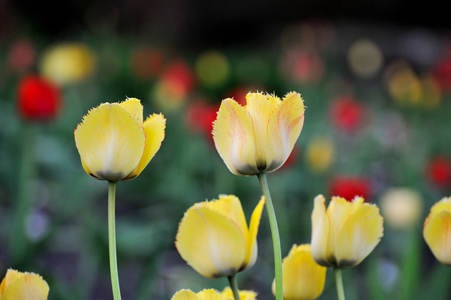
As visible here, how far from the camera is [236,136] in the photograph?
378mm

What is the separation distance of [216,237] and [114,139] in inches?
3.5

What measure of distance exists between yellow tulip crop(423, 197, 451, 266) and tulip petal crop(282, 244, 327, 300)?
0.25 feet

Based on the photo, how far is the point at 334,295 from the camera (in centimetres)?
132

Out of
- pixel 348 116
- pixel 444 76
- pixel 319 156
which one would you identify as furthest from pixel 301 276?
pixel 444 76

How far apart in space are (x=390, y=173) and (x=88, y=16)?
4.01m

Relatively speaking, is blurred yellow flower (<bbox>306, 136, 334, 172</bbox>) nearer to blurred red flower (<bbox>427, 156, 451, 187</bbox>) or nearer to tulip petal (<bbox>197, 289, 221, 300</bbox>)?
blurred red flower (<bbox>427, 156, 451, 187</bbox>)

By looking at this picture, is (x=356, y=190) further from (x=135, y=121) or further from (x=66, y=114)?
(x=66, y=114)

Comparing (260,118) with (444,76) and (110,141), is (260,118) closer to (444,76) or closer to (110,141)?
(110,141)

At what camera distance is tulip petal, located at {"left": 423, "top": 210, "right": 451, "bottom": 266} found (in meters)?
0.37

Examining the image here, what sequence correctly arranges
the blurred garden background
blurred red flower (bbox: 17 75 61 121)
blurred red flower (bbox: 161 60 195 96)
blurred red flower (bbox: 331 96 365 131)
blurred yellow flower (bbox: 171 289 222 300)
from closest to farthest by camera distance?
1. blurred yellow flower (bbox: 171 289 222 300)
2. the blurred garden background
3. blurred red flower (bbox: 17 75 61 121)
4. blurred red flower (bbox: 331 96 365 131)
5. blurred red flower (bbox: 161 60 195 96)

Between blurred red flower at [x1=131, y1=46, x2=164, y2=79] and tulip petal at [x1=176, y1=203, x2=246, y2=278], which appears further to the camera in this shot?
blurred red flower at [x1=131, y1=46, x2=164, y2=79]

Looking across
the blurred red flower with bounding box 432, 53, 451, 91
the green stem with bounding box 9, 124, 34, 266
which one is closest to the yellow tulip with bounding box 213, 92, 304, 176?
the green stem with bounding box 9, 124, 34, 266

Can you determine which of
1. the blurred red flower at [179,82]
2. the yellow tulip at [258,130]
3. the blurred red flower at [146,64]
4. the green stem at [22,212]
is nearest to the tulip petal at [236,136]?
the yellow tulip at [258,130]

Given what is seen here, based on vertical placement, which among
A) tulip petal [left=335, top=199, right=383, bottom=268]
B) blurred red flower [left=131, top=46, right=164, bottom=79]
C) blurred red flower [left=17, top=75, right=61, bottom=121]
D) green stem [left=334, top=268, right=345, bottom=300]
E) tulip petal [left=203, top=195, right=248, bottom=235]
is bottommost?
green stem [left=334, top=268, right=345, bottom=300]
